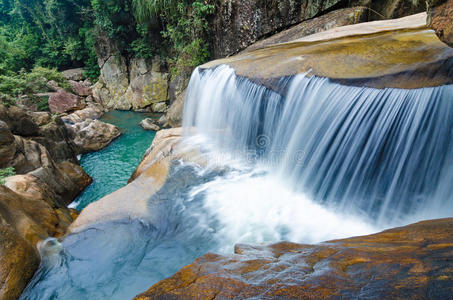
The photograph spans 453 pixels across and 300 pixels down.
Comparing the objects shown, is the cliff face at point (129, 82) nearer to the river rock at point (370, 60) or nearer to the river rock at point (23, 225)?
the river rock at point (370, 60)

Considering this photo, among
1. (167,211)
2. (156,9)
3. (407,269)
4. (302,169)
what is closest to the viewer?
(407,269)

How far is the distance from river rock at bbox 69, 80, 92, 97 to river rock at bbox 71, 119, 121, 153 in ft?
23.3

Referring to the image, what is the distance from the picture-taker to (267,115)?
512 centimetres

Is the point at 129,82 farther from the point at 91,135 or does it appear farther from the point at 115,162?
the point at 115,162

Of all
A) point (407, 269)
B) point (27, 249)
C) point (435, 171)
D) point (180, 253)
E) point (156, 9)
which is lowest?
point (180, 253)

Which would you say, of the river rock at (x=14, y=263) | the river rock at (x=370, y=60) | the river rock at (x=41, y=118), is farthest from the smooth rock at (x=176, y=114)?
the river rock at (x=14, y=263)

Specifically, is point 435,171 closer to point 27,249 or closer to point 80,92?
point 27,249

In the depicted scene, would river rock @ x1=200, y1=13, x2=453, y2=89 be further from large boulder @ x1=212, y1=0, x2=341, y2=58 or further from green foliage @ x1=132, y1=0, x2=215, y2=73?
green foliage @ x1=132, y1=0, x2=215, y2=73

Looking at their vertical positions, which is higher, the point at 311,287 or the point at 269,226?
the point at 311,287

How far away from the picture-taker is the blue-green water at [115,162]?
20.9 feet

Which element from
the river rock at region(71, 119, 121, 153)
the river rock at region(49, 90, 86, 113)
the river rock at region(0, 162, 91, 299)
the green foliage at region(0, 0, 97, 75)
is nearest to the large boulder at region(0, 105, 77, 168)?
the river rock at region(0, 162, 91, 299)

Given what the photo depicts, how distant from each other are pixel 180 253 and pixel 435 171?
3392 millimetres

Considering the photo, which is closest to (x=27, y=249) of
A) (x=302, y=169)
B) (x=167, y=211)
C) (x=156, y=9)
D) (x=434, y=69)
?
(x=167, y=211)

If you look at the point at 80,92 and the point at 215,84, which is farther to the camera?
the point at 80,92
